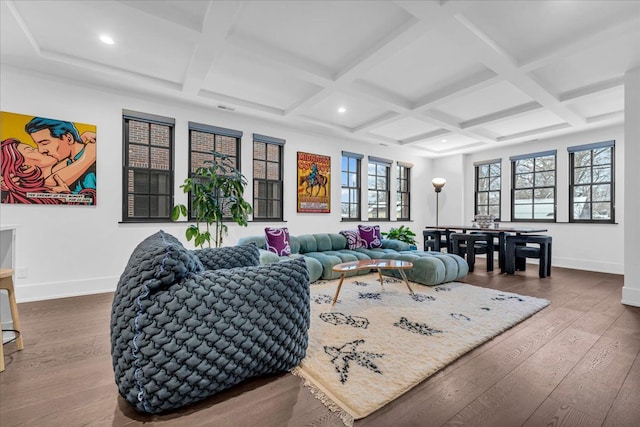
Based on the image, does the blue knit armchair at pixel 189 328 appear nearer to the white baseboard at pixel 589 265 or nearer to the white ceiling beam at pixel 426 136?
the white ceiling beam at pixel 426 136

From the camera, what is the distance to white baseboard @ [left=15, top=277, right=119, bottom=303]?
3.41m

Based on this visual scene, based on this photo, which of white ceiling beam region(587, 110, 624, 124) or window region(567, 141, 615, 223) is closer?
white ceiling beam region(587, 110, 624, 124)

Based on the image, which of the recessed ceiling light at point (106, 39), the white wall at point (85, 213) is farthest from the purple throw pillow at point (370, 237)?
the recessed ceiling light at point (106, 39)

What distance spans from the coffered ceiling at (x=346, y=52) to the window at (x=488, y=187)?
2379 millimetres

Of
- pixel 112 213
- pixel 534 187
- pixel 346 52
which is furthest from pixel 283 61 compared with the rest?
pixel 534 187

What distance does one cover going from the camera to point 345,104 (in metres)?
4.61

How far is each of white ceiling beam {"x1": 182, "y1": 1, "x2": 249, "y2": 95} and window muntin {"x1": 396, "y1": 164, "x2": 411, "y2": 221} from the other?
5.37 m

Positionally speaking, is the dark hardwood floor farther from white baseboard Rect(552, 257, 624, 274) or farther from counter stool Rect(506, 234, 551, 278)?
white baseboard Rect(552, 257, 624, 274)

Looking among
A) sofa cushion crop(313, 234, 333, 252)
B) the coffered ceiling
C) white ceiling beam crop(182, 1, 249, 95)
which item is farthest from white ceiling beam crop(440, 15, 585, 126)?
sofa cushion crop(313, 234, 333, 252)

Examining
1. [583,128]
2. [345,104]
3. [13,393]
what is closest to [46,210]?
[13,393]

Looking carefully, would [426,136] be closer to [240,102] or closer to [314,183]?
[314,183]

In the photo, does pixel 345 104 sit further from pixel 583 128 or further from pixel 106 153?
pixel 583 128

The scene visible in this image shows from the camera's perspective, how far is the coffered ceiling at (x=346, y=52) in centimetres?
249

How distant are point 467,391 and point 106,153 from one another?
470 cm
